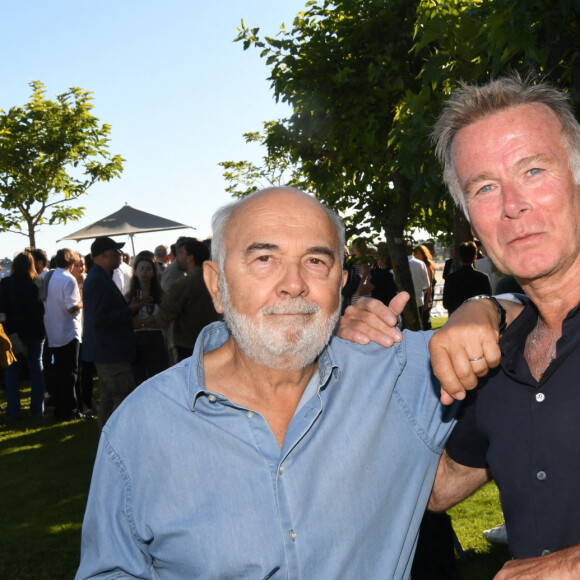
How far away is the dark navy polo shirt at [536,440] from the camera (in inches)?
69.6

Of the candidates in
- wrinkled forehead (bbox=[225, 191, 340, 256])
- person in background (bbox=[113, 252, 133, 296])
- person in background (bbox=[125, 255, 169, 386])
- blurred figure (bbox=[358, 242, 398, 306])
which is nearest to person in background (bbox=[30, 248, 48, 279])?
person in background (bbox=[113, 252, 133, 296])

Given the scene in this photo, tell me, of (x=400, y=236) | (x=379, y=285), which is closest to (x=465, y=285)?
(x=400, y=236)

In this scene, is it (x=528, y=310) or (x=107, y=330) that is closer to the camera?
(x=528, y=310)

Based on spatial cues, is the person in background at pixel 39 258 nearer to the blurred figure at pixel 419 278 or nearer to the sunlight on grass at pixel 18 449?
the sunlight on grass at pixel 18 449

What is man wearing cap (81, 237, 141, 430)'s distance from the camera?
746cm

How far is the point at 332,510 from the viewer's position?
6.71 ft

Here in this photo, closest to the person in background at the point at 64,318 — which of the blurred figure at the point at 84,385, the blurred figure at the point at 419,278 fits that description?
the blurred figure at the point at 84,385

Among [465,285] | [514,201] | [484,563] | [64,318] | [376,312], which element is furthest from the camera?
[64,318]

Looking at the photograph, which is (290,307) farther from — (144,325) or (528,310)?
(144,325)

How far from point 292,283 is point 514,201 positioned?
0.74 metres

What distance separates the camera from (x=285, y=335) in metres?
2.29

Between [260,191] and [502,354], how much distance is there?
1.06m

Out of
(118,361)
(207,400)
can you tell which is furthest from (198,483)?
(118,361)

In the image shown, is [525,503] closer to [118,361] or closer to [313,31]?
[118,361]
